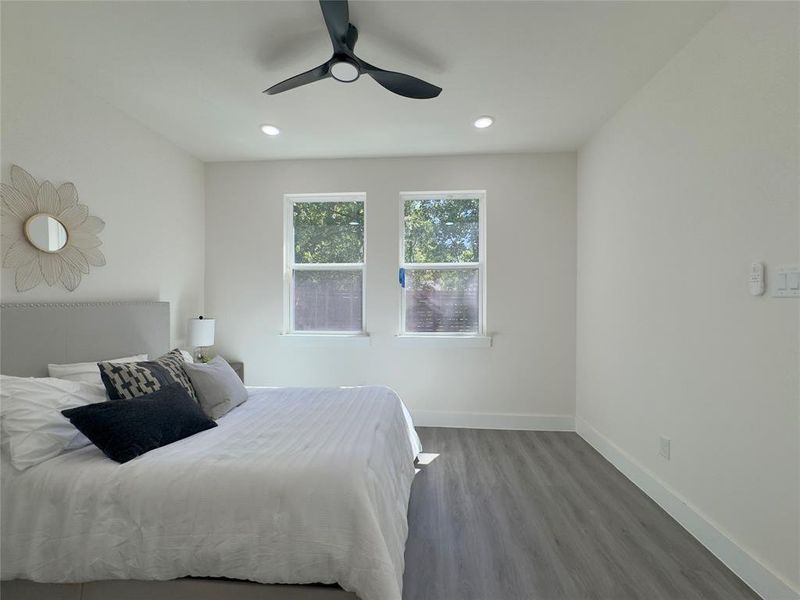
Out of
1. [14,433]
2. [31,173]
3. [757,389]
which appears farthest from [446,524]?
[31,173]

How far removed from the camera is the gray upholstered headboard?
182cm

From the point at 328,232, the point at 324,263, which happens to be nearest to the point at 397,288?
the point at 324,263

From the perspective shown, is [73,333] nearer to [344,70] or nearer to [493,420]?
[344,70]

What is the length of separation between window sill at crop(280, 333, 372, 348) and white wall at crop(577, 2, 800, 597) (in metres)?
2.23

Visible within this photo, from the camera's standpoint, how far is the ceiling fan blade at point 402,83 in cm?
178

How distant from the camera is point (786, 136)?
1.40m

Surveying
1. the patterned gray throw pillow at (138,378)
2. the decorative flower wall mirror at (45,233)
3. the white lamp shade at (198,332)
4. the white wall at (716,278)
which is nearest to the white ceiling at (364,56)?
the white wall at (716,278)

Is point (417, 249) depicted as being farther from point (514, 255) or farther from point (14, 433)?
point (14, 433)

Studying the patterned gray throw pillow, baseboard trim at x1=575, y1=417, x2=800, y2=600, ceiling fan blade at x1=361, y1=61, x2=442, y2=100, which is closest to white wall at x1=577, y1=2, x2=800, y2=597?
baseboard trim at x1=575, y1=417, x2=800, y2=600

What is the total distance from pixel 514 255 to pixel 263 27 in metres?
2.62

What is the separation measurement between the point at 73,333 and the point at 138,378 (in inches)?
24.8

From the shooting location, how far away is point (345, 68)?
5.85ft

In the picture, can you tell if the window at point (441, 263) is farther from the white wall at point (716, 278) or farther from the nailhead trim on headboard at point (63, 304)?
the nailhead trim on headboard at point (63, 304)

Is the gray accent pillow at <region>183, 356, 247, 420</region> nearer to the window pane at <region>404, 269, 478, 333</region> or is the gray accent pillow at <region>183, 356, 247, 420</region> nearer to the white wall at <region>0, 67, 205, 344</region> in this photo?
the white wall at <region>0, 67, 205, 344</region>
